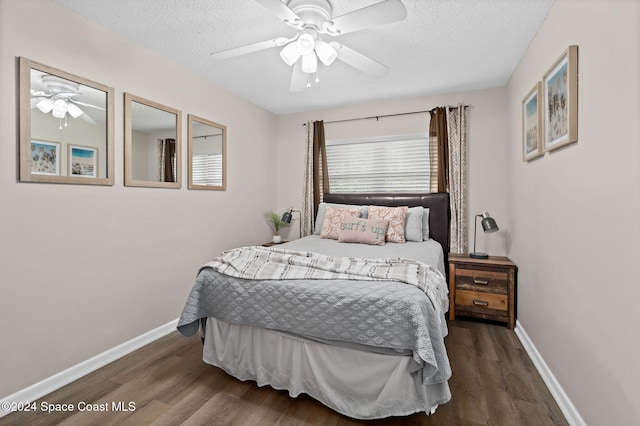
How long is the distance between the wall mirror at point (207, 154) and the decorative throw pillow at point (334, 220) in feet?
4.13

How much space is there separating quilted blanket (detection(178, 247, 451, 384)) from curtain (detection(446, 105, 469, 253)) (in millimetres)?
1649

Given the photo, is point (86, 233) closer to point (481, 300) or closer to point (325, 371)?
point (325, 371)

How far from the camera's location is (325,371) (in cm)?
176

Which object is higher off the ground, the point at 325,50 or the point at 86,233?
the point at 325,50

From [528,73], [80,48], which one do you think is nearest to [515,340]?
[528,73]

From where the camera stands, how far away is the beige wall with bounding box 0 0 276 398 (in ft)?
5.87

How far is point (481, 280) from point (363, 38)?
2.48 m

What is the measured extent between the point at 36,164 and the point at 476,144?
159 inches

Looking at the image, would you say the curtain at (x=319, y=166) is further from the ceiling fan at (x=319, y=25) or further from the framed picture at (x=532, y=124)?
the framed picture at (x=532, y=124)

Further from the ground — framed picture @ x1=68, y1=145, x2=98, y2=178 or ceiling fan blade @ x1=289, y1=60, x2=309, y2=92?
ceiling fan blade @ x1=289, y1=60, x2=309, y2=92

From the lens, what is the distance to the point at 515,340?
8.61ft

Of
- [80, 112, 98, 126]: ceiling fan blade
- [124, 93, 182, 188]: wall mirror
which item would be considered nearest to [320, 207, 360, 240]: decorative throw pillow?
[124, 93, 182, 188]: wall mirror

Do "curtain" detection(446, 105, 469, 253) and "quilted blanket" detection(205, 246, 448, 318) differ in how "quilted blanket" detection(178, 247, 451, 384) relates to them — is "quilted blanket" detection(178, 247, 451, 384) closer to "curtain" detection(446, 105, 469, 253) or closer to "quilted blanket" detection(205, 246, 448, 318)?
"quilted blanket" detection(205, 246, 448, 318)

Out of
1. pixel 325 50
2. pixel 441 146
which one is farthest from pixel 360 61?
pixel 441 146
